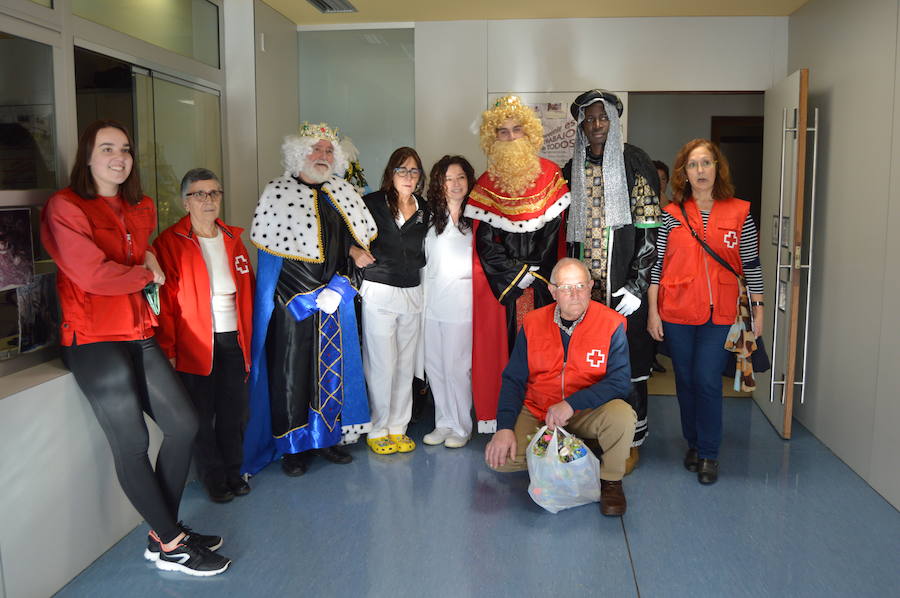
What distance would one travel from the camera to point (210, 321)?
125 inches

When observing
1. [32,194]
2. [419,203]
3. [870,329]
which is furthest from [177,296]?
[870,329]

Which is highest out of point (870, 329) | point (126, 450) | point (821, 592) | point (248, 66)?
point (248, 66)

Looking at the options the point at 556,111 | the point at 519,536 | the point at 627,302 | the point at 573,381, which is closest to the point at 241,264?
the point at 573,381

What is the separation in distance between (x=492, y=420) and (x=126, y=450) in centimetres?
199

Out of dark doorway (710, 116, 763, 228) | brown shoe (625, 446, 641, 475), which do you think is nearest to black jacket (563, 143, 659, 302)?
brown shoe (625, 446, 641, 475)

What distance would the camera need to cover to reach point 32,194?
9.08 ft

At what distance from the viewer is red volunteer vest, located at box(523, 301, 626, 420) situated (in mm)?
3250

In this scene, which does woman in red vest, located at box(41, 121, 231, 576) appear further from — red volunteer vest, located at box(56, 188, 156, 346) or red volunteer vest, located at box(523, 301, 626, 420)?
red volunteer vest, located at box(523, 301, 626, 420)

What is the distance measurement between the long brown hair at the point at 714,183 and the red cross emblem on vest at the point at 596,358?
961mm

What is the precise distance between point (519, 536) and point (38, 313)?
206 centimetres

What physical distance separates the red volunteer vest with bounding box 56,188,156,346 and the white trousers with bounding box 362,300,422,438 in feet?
4.31

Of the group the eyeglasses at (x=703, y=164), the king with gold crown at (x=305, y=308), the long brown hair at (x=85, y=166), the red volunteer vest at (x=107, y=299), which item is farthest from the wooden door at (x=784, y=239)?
the long brown hair at (x=85, y=166)

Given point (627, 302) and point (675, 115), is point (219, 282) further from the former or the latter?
point (675, 115)

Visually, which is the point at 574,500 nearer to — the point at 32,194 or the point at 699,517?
the point at 699,517
